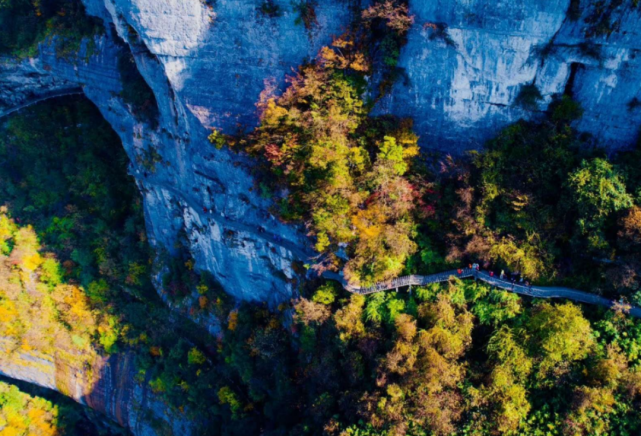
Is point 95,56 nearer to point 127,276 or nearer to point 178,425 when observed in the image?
point 127,276

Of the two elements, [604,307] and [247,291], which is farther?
[247,291]

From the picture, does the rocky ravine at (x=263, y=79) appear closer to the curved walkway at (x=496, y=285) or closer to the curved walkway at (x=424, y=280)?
the curved walkway at (x=424, y=280)

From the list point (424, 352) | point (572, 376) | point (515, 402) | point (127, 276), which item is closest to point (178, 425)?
point (127, 276)

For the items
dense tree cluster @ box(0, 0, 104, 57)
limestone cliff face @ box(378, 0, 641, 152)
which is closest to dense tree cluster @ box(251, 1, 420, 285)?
limestone cliff face @ box(378, 0, 641, 152)

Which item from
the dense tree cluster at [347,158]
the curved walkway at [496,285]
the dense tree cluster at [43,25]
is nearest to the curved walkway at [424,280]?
the curved walkway at [496,285]

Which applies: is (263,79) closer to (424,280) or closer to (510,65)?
(510,65)

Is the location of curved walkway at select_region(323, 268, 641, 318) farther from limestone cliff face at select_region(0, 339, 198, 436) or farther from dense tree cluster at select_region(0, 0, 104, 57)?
dense tree cluster at select_region(0, 0, 104, 57)
